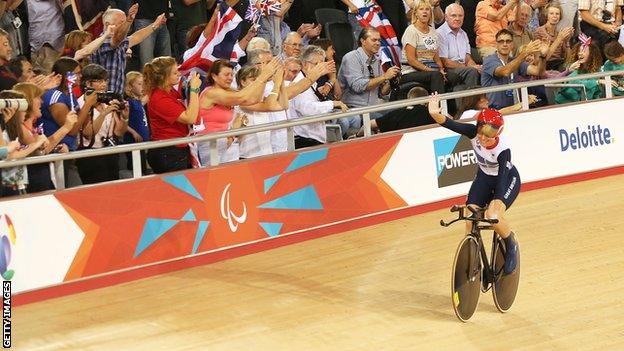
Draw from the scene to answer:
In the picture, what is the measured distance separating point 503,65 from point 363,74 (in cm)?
206

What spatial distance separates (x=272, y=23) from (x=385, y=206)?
3.02 metres

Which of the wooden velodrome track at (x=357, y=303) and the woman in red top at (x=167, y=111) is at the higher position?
the woman in red top at (x=167, y=111)

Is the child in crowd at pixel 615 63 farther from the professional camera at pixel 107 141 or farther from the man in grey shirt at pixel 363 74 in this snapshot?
the professional camera at pixel 107 141

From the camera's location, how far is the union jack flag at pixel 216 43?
13234 mm

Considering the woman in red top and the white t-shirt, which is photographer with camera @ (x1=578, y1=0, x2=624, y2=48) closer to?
the white t-shirt

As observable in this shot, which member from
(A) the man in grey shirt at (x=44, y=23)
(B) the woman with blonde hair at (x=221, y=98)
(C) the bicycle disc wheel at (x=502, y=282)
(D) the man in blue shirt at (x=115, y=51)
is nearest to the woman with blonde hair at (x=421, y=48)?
(B) the woman with blonde hair at (x=221, y=98)

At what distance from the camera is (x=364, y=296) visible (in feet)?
35.6

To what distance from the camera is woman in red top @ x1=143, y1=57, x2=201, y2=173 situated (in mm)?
11672

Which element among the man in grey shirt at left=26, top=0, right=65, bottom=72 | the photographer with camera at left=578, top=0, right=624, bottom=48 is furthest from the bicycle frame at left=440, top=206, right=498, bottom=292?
the photographer with camera at left=578, top=0, right=624, bottom=48

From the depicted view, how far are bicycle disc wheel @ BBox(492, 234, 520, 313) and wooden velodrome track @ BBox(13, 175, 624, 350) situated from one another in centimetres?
12

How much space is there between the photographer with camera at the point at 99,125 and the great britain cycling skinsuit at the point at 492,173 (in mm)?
3239

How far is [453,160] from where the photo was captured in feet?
46.5

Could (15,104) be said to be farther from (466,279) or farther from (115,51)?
(466,279)

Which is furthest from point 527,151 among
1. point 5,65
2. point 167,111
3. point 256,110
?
point 5,65
